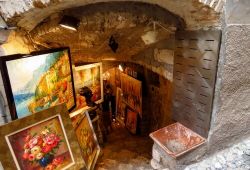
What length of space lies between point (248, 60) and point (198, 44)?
0.45 metres

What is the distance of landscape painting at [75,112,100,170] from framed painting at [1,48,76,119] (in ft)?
0.67

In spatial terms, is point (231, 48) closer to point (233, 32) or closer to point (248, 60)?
point (233, 32)

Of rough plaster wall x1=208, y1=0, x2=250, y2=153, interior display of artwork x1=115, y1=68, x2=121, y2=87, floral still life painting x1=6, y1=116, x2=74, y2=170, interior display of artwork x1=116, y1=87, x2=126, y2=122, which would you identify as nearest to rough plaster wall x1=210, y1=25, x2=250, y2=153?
rough plaster wall x1=208, y1=0, x2=250, y2=153

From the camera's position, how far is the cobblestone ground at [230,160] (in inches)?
70.6

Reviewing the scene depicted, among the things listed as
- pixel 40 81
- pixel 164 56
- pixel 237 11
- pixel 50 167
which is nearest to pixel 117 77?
pixel 164 56

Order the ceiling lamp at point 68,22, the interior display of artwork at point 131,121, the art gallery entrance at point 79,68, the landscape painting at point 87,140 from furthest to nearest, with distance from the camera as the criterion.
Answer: the interior display of artwork at point 131,121 → the landscape painting at point 87,140 → the ceiling lamp at point 68,22 → the art gallery entrance at point 79,68

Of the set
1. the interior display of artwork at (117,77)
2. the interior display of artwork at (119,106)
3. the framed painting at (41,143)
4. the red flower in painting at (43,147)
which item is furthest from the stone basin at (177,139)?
the interior display of artwork at (117,77)

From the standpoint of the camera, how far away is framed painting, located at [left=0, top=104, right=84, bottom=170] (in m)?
1.26

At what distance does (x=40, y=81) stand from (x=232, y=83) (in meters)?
1.56

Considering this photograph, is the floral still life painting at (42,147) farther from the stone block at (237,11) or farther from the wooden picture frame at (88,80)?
the stone block at (237,11)

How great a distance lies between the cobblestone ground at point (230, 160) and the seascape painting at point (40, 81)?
1.34 metres

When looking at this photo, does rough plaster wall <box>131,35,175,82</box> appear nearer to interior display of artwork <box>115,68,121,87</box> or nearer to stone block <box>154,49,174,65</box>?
stone block <box>154,49,174,65</box>

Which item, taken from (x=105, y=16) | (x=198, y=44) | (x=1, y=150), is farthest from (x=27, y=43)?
(x=198, y=44)

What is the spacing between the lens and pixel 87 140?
199cm
